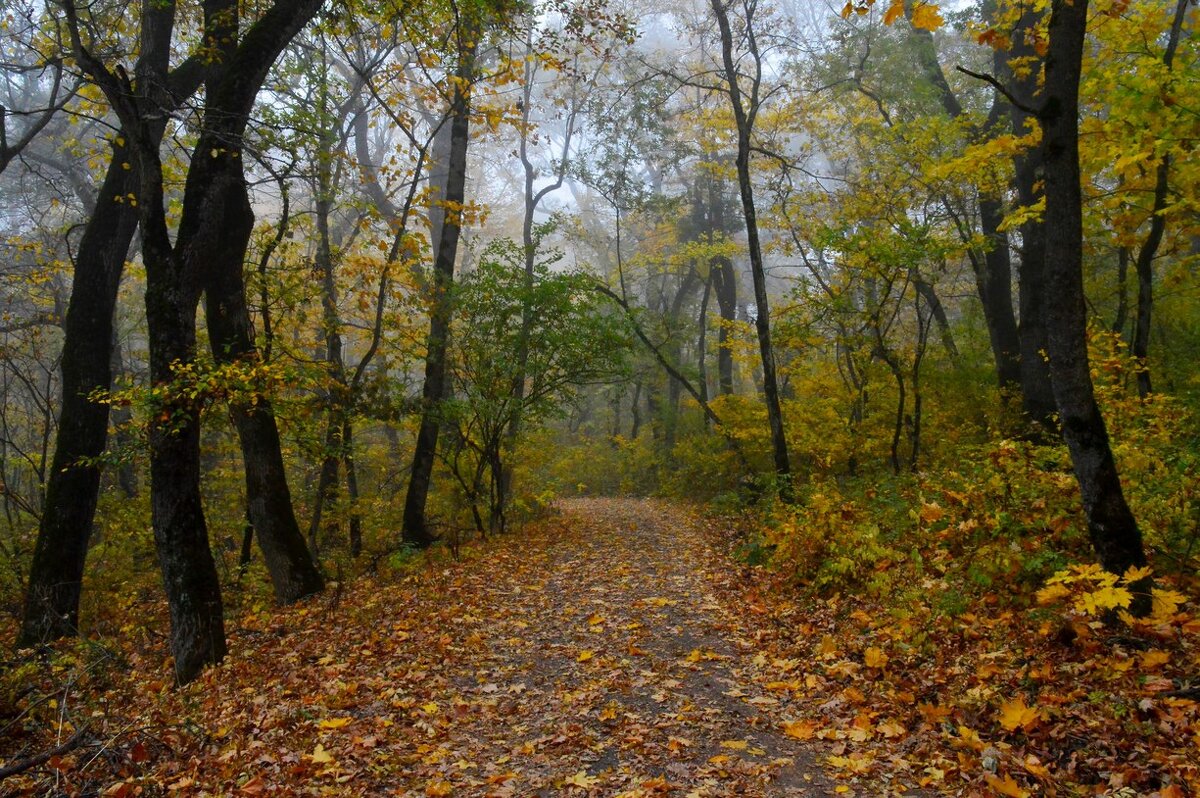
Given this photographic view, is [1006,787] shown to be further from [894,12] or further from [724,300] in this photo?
[724,300]

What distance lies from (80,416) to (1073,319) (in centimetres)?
→ 991

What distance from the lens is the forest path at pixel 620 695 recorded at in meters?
3.94

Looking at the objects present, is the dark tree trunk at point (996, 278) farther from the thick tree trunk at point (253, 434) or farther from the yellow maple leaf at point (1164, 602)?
the thick tree trunk at point (253, 434)

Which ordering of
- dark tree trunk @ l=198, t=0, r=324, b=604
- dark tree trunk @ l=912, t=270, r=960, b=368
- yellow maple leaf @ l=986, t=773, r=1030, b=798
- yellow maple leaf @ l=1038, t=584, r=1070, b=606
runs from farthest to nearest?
dark tree trunk @ l=912, t=270, r=960, b=368 < dark tree trunk @ l=198, t=0, r=324, b=604 < yellow maple leaf @ l=1038, t=584, r=1070, b=606 < yellow maple leaf @ l=986, t=773, r=1030, b=798

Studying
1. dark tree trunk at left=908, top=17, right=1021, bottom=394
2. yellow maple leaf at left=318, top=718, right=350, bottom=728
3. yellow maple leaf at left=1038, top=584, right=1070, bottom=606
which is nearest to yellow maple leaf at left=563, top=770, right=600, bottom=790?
yellow maple leaf at left=318, top=718, right=350, bottom=728

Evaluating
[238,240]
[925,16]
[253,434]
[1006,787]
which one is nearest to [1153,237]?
[925,16]

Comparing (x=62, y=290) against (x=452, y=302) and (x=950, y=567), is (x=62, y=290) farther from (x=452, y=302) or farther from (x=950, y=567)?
(x=950, y=567)

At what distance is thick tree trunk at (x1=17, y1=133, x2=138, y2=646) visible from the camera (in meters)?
8.20

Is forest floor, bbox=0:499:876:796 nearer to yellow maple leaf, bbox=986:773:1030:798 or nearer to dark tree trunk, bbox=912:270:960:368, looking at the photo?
yellow maple leaf, bbox=986:773:1030:798

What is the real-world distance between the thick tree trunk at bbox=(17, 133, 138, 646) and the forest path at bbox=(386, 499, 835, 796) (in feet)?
15.0

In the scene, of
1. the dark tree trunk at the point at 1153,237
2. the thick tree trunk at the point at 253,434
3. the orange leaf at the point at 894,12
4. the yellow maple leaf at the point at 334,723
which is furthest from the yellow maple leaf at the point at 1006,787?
the thick tree trunk at the point at 253,434

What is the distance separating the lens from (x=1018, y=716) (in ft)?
11.9

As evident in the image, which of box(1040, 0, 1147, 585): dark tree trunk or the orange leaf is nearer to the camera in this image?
the orange leaf

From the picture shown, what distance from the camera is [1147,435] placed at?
685 cm
